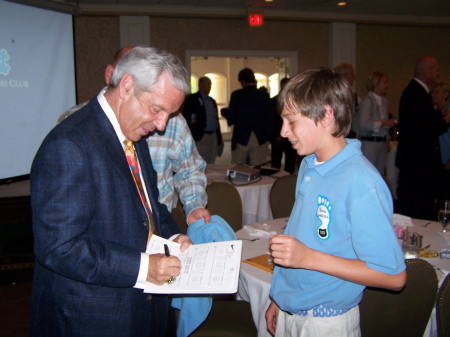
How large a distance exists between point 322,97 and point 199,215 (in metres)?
0.80

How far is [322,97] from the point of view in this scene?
1337 millimetres

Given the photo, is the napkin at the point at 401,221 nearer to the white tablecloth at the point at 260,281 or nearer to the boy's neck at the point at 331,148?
the white tablecloth at the point at 260,281

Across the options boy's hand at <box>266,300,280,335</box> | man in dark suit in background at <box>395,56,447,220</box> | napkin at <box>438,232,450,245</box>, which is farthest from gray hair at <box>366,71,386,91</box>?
boy's hand at <box>266,300,280,335</box>

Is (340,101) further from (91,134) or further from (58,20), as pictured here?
(58,20)

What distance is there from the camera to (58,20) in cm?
385

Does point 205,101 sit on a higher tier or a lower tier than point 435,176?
higher

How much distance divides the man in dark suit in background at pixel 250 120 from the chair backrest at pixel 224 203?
307 centimetres

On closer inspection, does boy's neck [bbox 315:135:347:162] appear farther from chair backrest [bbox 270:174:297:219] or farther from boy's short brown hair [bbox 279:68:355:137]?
chair backrest [bbox 270:174:297:219]

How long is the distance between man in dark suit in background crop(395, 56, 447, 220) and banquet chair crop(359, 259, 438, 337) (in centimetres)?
301

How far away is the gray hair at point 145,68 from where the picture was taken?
128 cm

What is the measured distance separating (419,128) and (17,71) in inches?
151

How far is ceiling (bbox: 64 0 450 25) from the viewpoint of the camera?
7.28 metres

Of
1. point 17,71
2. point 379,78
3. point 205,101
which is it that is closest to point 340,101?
point 17,71

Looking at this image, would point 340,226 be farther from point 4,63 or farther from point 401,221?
point 4,63
